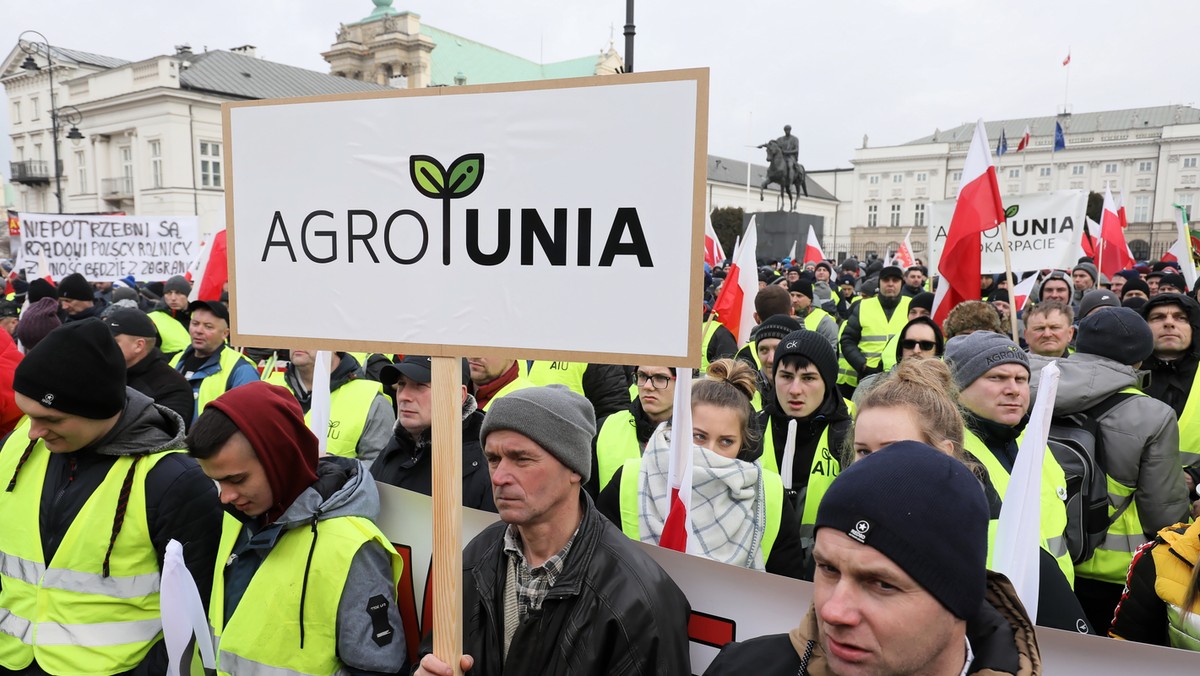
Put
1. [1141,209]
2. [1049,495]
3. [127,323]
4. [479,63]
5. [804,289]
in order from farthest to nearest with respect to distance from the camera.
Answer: [479,63] → [1141,209] → [804,289] → [127,323] → [1049,495]

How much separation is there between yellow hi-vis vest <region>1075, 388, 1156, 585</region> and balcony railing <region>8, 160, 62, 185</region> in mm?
62795

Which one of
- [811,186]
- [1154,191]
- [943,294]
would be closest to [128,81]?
[943,294]

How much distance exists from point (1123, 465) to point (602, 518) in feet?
8.70

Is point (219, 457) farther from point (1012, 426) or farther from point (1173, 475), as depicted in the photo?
point (1173, 475)

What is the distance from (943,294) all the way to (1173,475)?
2375 mm

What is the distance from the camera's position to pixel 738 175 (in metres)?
85.8

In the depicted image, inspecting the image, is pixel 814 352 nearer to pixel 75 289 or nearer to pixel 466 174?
pixel 466 174

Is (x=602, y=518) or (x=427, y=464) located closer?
(x=602, y=518)

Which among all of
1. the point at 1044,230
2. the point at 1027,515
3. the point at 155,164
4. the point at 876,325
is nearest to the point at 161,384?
the point at 1027,515

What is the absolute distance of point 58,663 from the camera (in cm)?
236

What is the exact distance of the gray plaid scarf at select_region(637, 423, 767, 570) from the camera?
9.13 ft

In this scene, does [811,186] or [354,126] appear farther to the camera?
[811,186]

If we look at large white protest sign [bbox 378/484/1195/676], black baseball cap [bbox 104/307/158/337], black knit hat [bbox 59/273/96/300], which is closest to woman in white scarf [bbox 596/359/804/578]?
large white protest sign [bbox 378/484/1195/676]

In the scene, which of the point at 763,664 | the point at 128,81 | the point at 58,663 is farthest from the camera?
the point at 128,81
